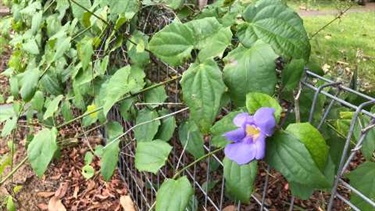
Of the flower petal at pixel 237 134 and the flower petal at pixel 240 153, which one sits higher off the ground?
the flower petal at pixel 237 134

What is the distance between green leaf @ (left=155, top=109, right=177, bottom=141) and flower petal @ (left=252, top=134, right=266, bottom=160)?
1.96 ft

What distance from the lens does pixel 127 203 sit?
227 centimetres

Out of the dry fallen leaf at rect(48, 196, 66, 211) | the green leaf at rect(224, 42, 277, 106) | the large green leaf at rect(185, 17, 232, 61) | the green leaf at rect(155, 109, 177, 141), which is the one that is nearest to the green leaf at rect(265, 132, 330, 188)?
the green leaf at rect(224, 42, 277, 106)

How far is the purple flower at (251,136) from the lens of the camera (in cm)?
83

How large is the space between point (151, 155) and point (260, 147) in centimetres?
48

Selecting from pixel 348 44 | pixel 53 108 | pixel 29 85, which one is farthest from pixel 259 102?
pixel 348 44

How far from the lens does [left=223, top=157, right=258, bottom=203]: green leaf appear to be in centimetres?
93

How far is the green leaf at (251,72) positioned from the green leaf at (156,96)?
1.62ft

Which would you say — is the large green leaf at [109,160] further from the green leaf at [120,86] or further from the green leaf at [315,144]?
the green leaf at [315,144]

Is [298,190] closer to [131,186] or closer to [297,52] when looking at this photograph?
[297,52]

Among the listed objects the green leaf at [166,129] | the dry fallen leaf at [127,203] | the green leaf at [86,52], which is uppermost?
the green leaf at [86,52]

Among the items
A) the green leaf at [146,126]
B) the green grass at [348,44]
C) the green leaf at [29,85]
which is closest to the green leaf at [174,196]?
the green leaf at [146,126]

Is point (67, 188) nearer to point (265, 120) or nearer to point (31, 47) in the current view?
point (31, 47)

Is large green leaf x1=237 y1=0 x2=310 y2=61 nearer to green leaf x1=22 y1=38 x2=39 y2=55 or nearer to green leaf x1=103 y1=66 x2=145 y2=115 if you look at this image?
green leaf x1=103 y1=66 x2=145 y2=115
